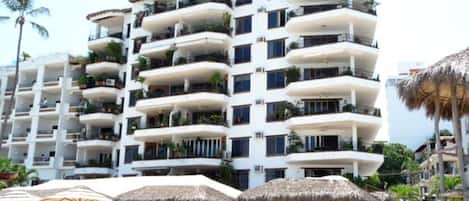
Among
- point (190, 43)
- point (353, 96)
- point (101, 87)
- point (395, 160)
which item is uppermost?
point (190, 43)

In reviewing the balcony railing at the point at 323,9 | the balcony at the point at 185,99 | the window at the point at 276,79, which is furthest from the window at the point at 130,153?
the balcony railing at the point at 323,9

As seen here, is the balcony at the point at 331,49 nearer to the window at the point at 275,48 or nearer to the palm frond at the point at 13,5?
the window at the point at 275,48

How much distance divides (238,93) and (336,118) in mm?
8212

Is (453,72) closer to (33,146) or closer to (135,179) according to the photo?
(135,179)

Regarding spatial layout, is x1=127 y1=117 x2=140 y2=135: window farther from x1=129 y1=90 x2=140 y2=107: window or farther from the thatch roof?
the thatch roof

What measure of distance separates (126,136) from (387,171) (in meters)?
33.7

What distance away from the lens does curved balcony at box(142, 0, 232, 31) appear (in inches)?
1551

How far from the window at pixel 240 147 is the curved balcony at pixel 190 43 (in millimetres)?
7684

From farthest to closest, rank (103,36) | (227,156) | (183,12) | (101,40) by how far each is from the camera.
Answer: (103,36)
(101,40)
(183,12)
(227,156)

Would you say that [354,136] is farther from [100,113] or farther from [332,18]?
[100,113]

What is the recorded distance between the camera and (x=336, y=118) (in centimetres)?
3284

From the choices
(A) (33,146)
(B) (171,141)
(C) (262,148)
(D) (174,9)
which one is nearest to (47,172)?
(A) (33,146)

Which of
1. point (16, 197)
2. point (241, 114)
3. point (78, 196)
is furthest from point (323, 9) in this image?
point (16, 197)

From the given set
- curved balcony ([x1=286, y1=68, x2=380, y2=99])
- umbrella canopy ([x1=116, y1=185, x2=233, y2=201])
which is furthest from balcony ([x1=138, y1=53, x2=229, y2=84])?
umbrella canopy ([x1=116, y1=185, x2=233, y2=201])
